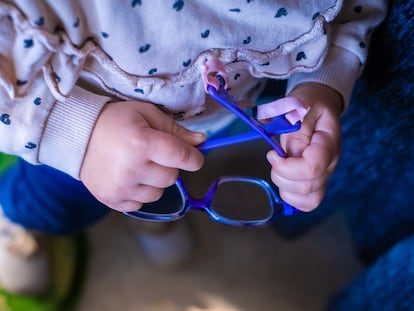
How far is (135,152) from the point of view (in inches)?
16.5

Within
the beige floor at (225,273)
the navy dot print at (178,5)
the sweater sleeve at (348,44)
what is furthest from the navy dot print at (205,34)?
the beige floor at (225,273)

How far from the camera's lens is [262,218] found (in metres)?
0.54

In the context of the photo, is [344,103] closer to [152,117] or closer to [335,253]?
[152,117]

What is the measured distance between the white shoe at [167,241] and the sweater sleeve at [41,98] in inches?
14.2

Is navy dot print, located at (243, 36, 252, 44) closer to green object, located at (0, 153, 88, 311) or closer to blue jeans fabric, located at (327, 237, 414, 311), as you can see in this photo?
blue jeans fabric, located at (327, 237, 414, 311)

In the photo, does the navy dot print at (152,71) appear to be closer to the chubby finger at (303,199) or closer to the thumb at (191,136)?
the thumb at (191,136)

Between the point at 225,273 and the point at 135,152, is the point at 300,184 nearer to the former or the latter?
the point at 135,152

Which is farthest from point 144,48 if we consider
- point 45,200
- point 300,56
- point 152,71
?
point 45,200

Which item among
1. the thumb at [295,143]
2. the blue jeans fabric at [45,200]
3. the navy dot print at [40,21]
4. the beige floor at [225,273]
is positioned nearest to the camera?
the navy dot print at [40,21]

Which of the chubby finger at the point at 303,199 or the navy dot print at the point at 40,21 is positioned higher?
the navy dot print at the point at 40,21

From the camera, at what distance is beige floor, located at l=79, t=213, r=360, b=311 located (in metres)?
0.84

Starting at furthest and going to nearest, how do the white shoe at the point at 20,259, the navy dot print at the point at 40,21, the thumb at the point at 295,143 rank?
the white shoe at the point at 20,259 → the thumb at the point at 295,143 → the navy dot print at the point at 40,21

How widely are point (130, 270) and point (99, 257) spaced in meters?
0.05

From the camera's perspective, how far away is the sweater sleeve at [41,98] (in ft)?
1.16
